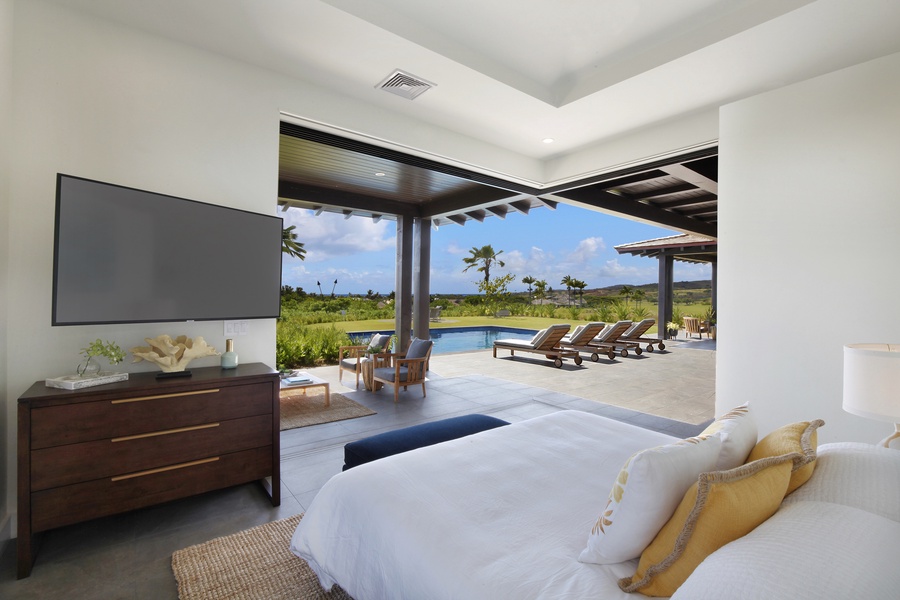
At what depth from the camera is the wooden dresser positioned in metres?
1.93

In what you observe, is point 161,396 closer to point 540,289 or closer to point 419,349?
point 419,349

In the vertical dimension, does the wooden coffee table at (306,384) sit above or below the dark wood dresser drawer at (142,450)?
below

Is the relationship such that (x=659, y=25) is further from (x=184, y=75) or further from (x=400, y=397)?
(x=400, y=397)

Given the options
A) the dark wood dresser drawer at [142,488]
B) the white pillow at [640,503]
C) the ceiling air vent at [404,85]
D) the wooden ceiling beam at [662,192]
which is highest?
the wooden ceiling beam at [662,192]

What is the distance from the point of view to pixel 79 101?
238cm

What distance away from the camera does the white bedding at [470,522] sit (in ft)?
3.76

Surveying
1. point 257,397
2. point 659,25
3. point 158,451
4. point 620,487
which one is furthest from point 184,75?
point 620,487

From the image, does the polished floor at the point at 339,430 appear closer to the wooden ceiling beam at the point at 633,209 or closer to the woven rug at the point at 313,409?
the woven rug at the point at 313,409

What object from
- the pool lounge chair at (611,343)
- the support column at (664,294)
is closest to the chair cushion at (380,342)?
the pool lounge chair at (611,343)

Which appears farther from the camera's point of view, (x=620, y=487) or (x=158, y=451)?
(x=158, y=451)

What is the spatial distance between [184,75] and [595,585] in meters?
3.40

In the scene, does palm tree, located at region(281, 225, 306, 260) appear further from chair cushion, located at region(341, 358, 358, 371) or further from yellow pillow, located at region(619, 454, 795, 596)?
yellow pillow, located at region(619, 454, 795, 596)

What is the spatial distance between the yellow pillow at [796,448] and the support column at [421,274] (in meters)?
6.00

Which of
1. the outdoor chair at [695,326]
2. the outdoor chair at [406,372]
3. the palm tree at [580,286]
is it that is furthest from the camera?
the palm tree at [580,286]
